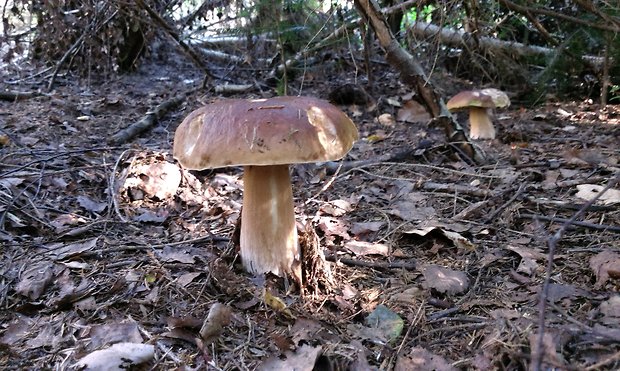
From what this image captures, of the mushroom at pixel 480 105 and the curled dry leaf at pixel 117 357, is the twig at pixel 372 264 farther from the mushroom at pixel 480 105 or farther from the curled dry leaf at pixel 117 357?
the mushroom at pixel 480 105

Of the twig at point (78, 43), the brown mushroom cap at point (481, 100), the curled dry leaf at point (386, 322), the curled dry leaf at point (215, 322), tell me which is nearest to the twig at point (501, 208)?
the curled dry leaf at point (386, 322)

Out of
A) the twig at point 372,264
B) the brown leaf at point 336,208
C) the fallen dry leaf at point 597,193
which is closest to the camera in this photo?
the twig at point 372,264

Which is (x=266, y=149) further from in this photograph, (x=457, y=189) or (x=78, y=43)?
(x=78, y=43)

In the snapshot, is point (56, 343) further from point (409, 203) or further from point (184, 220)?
point (409, 203)

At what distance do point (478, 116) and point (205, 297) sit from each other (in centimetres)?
499

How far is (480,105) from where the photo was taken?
5.99 meters

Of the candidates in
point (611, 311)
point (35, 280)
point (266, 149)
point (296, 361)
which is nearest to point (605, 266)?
point (611, 311)

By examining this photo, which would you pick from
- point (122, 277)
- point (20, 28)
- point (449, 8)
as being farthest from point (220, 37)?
point (122, 277)

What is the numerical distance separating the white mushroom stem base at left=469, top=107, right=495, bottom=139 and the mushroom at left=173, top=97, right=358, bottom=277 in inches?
166

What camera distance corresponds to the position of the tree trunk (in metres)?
4.00

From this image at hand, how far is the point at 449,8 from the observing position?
4273 millimetres

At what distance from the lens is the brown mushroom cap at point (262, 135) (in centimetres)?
214

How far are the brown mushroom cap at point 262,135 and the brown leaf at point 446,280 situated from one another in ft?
2.99

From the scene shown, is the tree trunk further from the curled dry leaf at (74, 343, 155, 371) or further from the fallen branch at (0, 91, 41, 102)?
the fallen branch at (0, 91, 41, 102)
